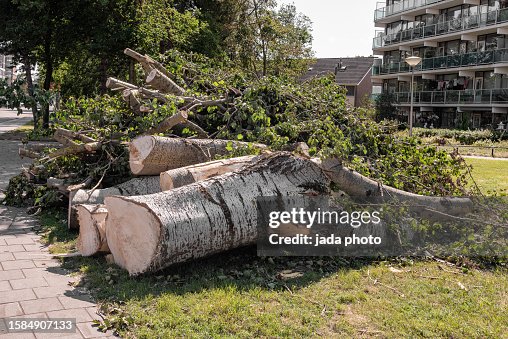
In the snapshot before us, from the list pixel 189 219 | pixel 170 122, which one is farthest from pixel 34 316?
pixel 170 122

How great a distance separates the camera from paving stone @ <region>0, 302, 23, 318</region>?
4.08m

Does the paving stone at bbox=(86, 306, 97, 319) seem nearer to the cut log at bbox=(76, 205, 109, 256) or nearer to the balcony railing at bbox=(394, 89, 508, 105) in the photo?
the cut log at bbox=(76, 205, 109, 256)

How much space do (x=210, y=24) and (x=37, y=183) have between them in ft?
55.8

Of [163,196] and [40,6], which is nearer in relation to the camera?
[163,196]

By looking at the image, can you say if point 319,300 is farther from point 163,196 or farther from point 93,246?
point 93,246

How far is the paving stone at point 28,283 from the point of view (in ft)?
15.5

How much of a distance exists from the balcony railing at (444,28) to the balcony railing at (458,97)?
4.57 metres

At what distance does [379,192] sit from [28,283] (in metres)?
3.82

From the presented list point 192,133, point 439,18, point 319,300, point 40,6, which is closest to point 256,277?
point 319,300

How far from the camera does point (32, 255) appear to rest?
225 inches

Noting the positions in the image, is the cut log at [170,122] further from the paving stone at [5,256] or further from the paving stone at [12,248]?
the paving stone at [5,256]

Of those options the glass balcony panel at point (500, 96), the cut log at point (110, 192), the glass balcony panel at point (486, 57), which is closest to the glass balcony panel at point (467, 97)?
the glass balcony panel at point (500, 96)

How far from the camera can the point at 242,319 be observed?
13.2ft
